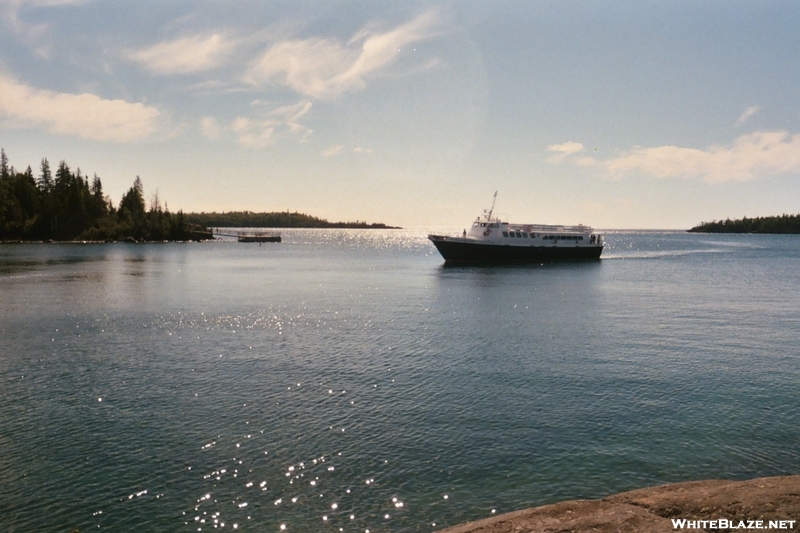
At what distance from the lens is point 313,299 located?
1988 inches

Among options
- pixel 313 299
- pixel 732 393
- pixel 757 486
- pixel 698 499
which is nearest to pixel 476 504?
pixel 698 499

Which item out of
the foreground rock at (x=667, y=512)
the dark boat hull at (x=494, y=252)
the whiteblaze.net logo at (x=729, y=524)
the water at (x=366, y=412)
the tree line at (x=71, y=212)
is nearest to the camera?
the whiteblaze.net logo at (x=729, y=524)

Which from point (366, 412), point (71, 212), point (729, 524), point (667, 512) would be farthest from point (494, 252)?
point (71, 212)

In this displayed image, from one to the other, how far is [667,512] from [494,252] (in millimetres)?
87267

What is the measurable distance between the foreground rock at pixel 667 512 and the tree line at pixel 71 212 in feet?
606

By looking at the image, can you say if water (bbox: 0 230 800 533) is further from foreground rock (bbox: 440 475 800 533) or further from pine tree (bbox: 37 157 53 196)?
pine tree (bbox: 37 157 53 196)

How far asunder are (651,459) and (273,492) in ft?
33.1

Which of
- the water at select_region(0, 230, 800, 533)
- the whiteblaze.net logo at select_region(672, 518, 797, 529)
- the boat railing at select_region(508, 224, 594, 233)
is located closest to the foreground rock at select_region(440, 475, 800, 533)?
the whiteblaze.net logo at select_region(672, 518, 797, 529)

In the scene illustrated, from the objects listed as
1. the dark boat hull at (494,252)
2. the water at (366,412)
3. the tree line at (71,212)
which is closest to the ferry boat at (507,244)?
the dark boat hull at (494,252)

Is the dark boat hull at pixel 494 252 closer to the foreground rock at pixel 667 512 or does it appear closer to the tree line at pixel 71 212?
the foreground rock at pixel 667 512

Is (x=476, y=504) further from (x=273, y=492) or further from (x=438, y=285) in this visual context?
(x=438, y=285)

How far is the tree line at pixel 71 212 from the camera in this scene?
160250 millimetres

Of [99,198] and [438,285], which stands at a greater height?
[99,198]

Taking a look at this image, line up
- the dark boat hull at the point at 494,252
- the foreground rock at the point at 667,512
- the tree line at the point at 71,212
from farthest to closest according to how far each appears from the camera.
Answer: the tree line at the point at 71,212
the dark boat hull at the point at 494,252
the foreground rock at the point at 667,512
